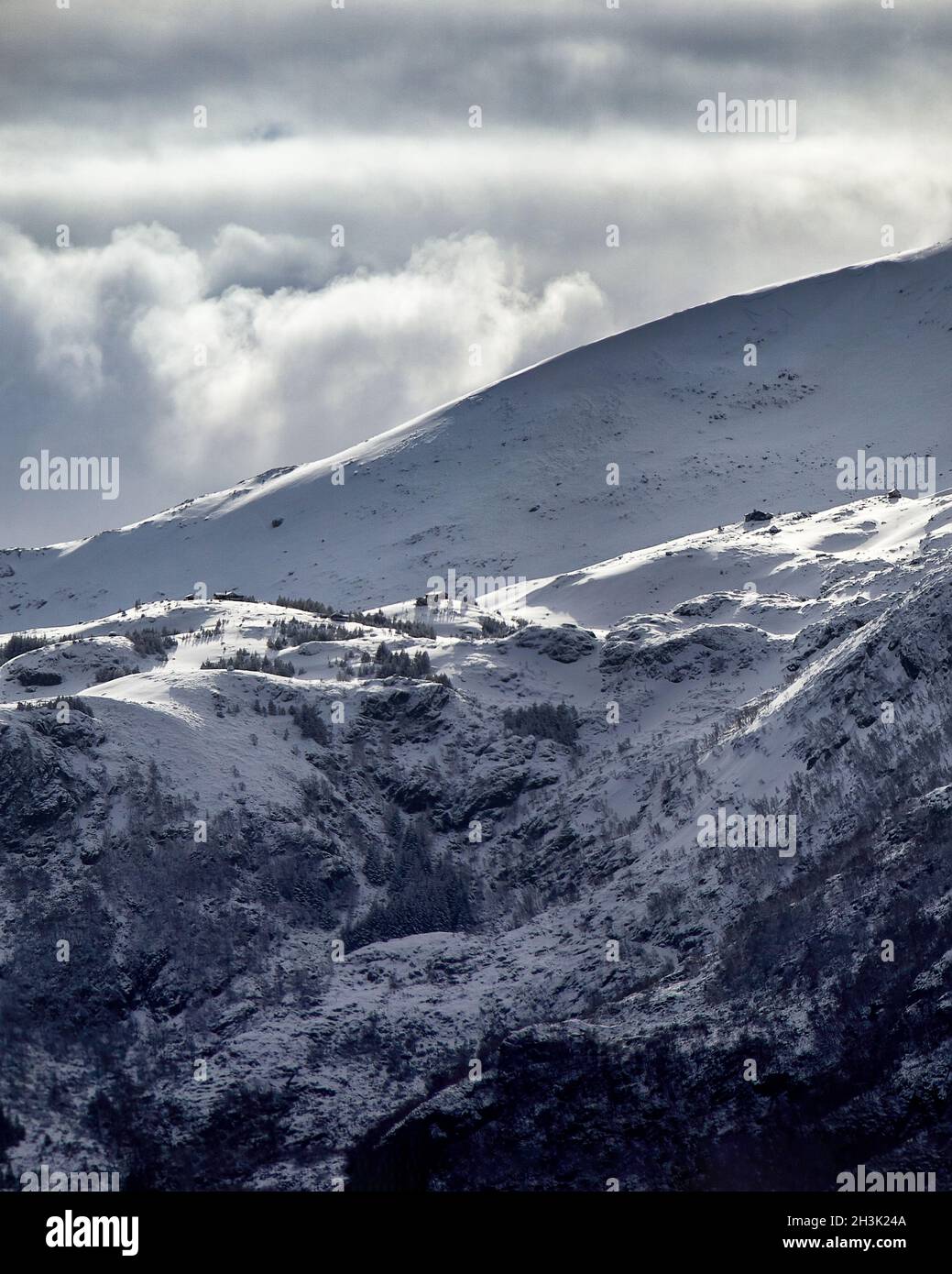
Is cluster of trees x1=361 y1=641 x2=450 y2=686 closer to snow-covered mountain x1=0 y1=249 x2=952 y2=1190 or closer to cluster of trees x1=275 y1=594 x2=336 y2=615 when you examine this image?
snow-covered mountain x1=0 y1=249 x2=952 y2=1190

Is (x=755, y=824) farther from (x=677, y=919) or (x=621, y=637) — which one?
(x=621, y=637)

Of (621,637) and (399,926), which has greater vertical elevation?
(621,637)

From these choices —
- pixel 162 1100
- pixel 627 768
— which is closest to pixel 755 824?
pixel 627 768

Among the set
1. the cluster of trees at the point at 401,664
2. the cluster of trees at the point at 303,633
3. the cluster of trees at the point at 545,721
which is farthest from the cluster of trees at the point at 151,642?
the cluster of trees at the point at 545,721

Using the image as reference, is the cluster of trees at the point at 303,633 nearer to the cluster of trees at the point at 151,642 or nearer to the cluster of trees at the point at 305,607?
the cluster of trees at the point at 151,642

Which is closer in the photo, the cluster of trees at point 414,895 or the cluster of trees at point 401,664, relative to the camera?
the cluster of trees at point 414,895
